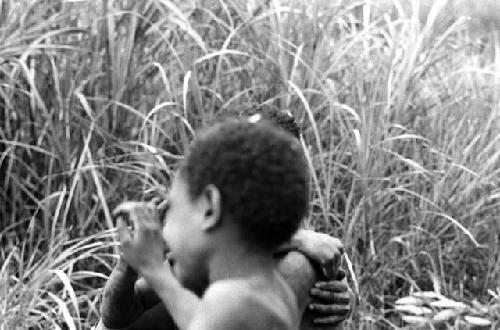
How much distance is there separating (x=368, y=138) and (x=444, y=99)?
2.72 feet

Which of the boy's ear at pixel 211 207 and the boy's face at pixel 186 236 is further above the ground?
the boy's ear at pixel 211 207

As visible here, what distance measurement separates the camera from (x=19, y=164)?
4.89 metres

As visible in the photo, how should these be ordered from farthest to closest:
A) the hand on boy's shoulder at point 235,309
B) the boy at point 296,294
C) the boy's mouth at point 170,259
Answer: the boy at point 296,294 < the boy's mouth at point 170,259 < the hand on boy's shoulder at point 235,309

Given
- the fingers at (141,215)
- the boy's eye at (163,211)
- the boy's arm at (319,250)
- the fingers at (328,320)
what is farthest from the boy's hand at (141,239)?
the fingers at (328,320)

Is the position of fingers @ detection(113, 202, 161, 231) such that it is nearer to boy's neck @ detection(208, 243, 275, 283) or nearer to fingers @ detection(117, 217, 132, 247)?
fingers @ detection(117, 217, 132, 247)

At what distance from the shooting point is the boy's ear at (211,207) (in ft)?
7.63

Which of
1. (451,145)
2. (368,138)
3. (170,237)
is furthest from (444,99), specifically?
(170,237)

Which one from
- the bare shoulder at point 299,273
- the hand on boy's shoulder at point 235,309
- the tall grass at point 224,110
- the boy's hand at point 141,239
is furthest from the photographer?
the tall grass at point 224,110

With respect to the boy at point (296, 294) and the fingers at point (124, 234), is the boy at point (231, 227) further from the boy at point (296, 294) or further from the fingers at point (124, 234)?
the boy at point (296, 294)

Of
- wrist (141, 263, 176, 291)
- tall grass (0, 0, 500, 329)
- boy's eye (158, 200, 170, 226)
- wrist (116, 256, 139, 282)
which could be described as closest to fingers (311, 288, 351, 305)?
boy's eye (158, 200, 170, 226)

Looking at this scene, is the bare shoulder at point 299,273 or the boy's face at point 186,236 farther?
the bare shoulder at point 299,273

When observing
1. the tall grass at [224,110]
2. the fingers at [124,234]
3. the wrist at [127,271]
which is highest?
the fingers at [124,234]

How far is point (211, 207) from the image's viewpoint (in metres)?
2.34

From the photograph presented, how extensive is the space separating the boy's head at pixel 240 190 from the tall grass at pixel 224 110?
210 centimetres
